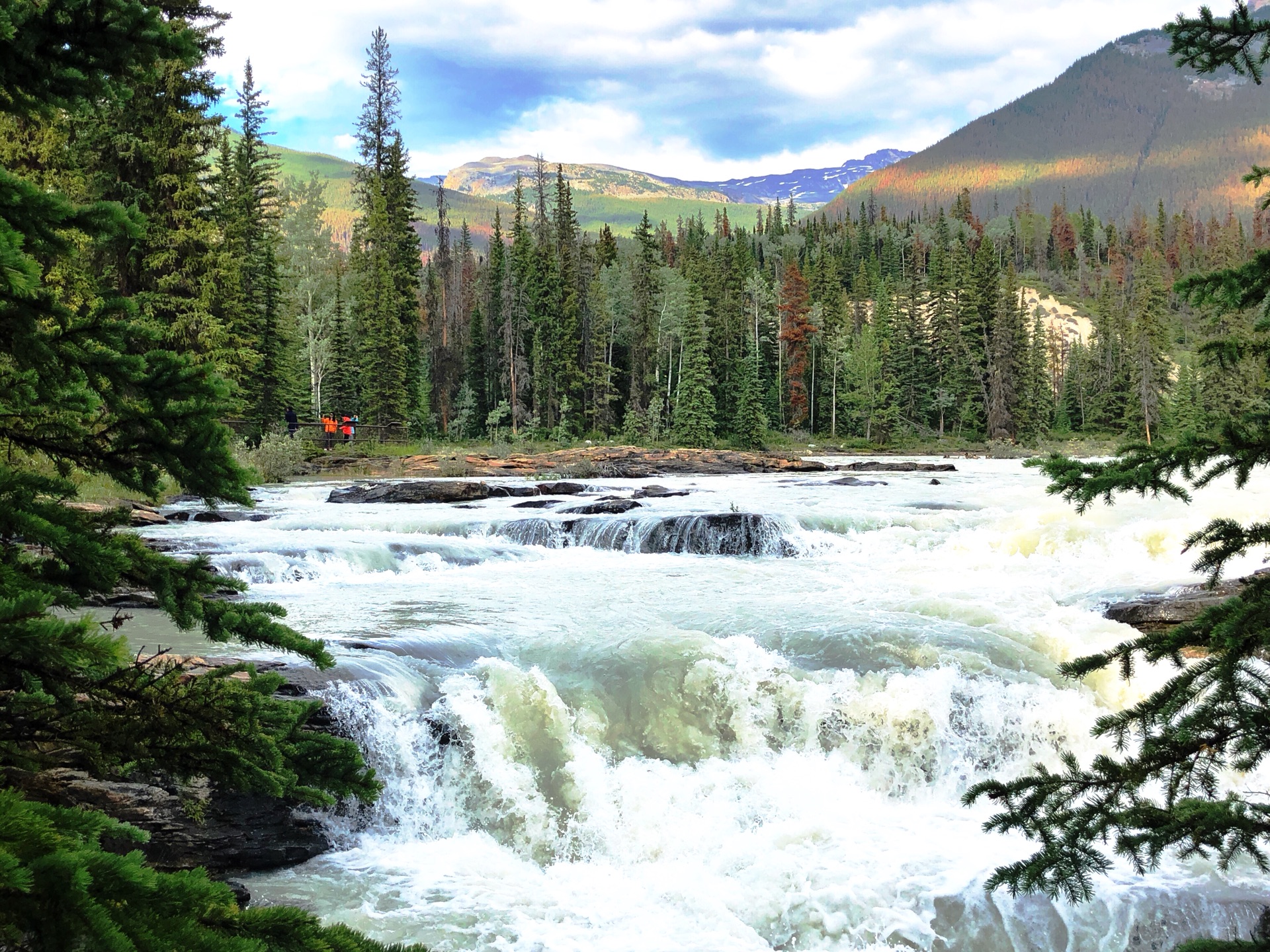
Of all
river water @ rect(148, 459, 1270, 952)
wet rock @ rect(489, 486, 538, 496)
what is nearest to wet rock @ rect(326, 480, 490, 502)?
wet rock @ rect(489, 486, 538, 496)

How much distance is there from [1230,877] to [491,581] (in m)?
11.2

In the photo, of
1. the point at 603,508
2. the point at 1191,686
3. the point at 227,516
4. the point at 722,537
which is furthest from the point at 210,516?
the point at 1191,686

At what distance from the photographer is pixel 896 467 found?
4156cm

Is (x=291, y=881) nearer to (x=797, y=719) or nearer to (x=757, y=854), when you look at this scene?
(x=757, y=854)

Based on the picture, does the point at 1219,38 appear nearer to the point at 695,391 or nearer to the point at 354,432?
the point at 354,432

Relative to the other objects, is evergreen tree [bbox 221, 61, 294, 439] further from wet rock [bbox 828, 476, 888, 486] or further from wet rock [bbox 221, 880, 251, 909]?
wet rock [bbox 221, 880, 251, 909]

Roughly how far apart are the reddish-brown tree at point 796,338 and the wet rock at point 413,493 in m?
49.0

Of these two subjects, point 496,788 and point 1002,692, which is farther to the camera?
point 1002,692

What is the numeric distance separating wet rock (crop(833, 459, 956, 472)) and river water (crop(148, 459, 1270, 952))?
24.7m

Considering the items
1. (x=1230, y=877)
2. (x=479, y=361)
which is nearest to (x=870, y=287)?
(x=479, y=361)

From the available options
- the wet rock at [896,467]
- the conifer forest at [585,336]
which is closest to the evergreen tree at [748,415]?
the conifer forest at [585,336]

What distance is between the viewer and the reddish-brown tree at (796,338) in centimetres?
7312

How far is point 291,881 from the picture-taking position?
676 centimetres

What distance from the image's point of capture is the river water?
6.41 metres
